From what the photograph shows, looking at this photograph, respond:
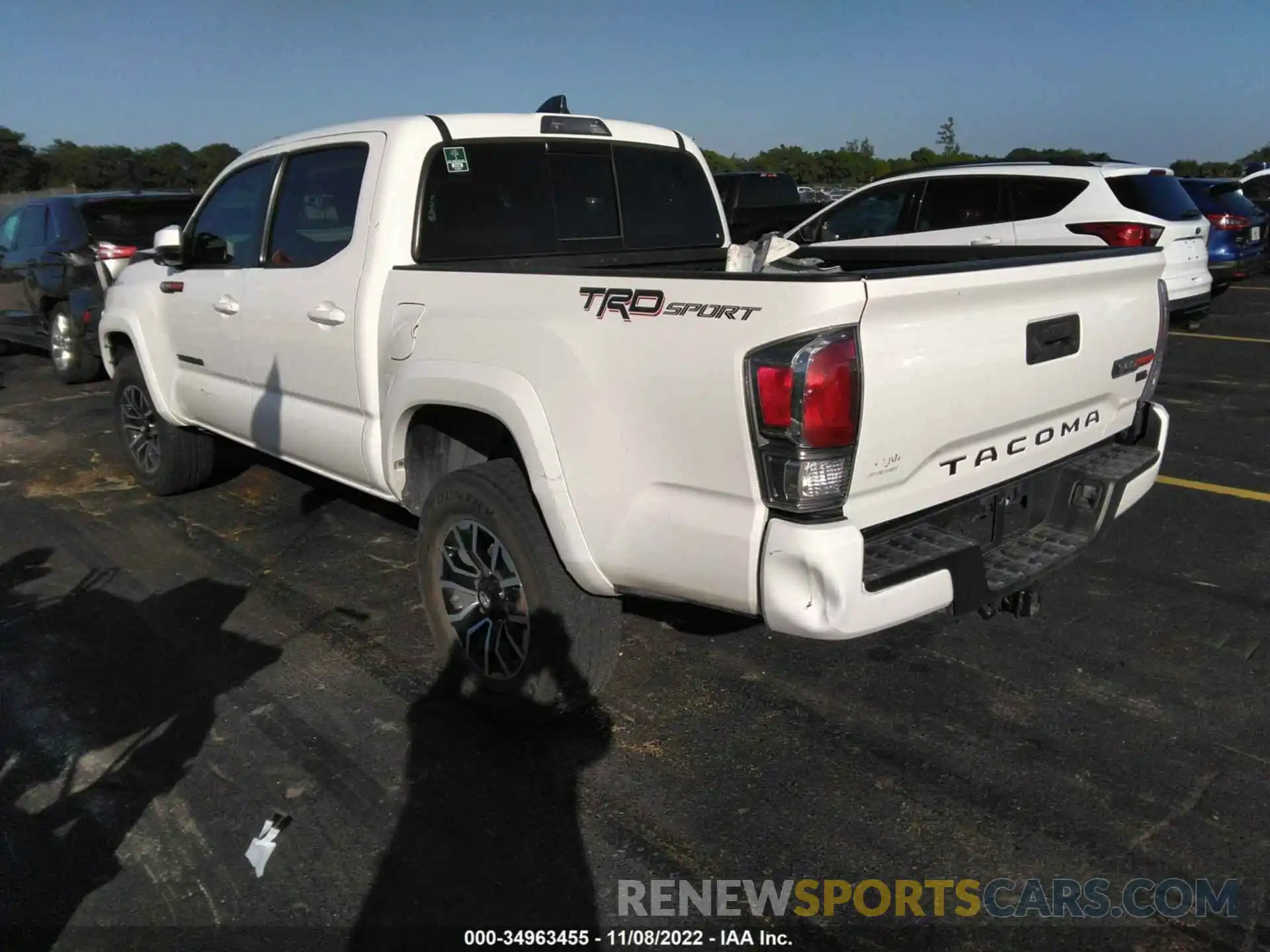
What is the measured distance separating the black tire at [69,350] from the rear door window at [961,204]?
313 inches

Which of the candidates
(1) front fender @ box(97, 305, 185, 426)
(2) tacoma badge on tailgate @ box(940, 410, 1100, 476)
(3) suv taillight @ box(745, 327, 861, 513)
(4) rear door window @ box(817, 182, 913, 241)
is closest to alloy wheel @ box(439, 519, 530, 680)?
(3) suv taillight @ box(745, 327, 861, 513)

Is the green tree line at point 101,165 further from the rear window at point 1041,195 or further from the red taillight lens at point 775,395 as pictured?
the red taillight lens at point 775,395

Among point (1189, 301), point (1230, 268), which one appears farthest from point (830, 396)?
point (1230, 268)

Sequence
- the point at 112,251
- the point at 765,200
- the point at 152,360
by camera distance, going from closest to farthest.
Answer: the point at 152,360 < the point at 112,251 < the point at 765,200

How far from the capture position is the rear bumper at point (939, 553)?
254cm

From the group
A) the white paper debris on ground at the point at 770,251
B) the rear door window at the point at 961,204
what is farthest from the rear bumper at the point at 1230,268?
the white paper debris on ground at the point at 770,251

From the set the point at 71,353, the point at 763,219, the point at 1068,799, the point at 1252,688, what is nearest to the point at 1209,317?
the point at 763,219

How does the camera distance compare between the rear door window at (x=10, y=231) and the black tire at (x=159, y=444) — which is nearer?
the black tire at (x=159, y=444)

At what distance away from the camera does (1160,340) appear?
3.62 metres

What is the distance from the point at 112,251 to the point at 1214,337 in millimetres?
11038

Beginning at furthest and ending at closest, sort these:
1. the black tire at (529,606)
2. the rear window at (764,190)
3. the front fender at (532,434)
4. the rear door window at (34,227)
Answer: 1. the rear window at (764,190)
2. the rear door window at (34,227)
3. the black tire at (529,606)
4. the front fender at (532,434)

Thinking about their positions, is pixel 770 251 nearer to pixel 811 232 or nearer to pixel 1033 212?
pixel 1033 212

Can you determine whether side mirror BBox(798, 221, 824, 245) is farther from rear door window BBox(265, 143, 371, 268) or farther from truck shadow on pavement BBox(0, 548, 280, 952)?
truck shadow on pavement BBox(0, 548, 280, 952)

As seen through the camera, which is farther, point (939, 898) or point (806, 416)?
point (939, 898)
